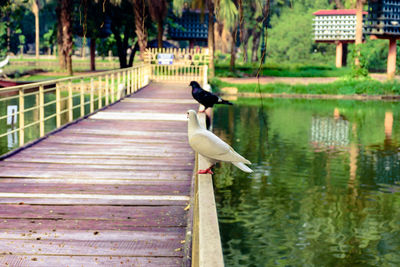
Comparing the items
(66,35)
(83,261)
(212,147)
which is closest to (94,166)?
(212,147)

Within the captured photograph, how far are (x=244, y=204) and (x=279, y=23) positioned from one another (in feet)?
268


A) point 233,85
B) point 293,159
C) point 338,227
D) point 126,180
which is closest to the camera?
point 126,180

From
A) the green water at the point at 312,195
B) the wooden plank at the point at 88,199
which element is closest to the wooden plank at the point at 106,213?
the wooden plank at the point at 88,199

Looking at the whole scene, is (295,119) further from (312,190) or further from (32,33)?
(32,33)

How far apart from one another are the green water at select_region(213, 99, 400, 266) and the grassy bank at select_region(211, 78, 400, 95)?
13.6 m

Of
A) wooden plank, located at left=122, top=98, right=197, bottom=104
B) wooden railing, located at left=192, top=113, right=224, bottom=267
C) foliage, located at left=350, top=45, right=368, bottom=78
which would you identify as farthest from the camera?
foliage, located at left=350, top=45, right=368, bottom=78

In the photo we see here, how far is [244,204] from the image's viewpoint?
630 inches

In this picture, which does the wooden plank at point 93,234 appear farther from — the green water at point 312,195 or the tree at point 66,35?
the tree at point 66,35

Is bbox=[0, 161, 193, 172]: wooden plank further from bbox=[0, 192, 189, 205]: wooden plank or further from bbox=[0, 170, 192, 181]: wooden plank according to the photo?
bbox=[0, 192, 189, 205]: wooden plank

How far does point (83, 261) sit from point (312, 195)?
12.6 m

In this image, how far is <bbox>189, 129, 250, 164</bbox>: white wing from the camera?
6344 millimetres

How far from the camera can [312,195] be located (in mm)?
17062

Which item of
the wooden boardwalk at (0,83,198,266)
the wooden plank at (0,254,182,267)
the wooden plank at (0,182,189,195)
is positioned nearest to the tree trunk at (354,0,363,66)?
the wooden boardwalk at (0,83,198,266)

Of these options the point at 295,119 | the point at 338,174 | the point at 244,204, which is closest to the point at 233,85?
the point at 295,119
